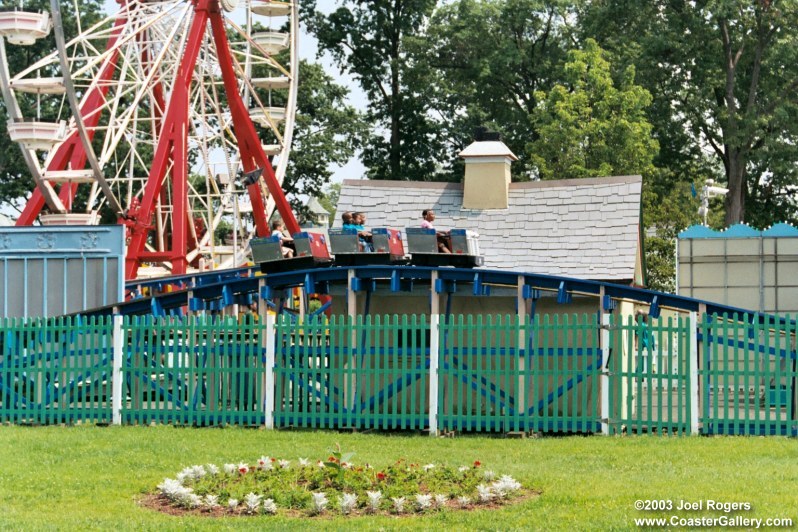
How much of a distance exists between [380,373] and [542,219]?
23.8ft

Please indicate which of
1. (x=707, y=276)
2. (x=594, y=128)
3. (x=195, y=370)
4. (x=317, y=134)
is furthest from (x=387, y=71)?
(x=195, y=370)

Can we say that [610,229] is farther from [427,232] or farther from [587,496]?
[587,496]

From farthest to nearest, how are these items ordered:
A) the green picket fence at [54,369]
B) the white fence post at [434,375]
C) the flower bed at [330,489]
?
the green picket fence at [54,369] → the white fence post at [434,375] → the flower bed at [330,489]

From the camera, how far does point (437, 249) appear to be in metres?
22.6

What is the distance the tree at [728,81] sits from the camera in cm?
5191

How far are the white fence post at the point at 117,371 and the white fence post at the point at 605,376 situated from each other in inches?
288

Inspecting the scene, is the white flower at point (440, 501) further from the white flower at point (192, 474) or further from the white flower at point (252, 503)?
the white flower at point (192, 474)

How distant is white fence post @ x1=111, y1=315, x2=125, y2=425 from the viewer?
2048 cm

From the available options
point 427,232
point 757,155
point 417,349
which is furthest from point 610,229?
point 757,155

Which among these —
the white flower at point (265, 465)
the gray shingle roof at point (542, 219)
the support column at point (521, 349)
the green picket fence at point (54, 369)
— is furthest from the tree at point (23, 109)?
the white flower at point (265, 465)

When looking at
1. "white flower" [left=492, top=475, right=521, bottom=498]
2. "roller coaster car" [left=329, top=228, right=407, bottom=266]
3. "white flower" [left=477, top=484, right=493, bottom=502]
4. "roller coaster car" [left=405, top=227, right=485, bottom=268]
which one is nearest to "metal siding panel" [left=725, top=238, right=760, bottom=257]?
"roller coaster car" [left=405, top=227, right=485, bottom=268]

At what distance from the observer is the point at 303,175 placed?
2450 inches

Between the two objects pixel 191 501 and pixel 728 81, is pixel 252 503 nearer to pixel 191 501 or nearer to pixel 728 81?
pixel 191 501

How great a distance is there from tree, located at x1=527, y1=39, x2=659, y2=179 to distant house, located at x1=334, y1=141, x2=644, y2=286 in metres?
21.2
